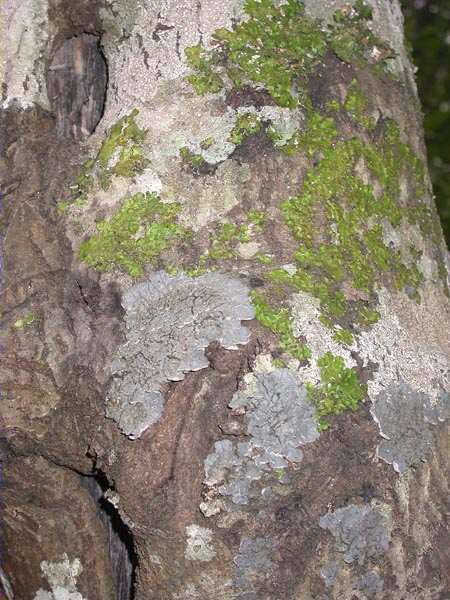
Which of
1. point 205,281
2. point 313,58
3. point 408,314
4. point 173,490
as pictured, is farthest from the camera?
point 313,58

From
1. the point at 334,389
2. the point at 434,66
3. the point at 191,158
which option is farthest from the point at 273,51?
the point at 434,66

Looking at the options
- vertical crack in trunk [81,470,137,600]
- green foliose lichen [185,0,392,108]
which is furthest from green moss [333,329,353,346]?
vertical crack in trunk [81,470,137,600]

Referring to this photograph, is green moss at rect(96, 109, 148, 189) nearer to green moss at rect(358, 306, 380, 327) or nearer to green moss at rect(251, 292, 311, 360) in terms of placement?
green moss at rect(251, 292, 311, 360)

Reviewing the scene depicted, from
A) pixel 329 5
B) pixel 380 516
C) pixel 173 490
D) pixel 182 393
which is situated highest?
pixel 329 5

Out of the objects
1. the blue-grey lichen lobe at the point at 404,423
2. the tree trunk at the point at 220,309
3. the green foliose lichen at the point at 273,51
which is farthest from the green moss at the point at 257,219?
the blue-grey lichen lobe at the point at 404,423

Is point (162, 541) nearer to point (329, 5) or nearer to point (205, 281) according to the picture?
point (205, 281)

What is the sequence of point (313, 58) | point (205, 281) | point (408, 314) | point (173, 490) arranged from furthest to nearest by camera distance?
point (313, 58), point (408, 314), point (205, 281), point (173, 490)

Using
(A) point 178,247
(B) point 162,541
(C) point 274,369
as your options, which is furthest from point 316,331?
(B) point 162,541
